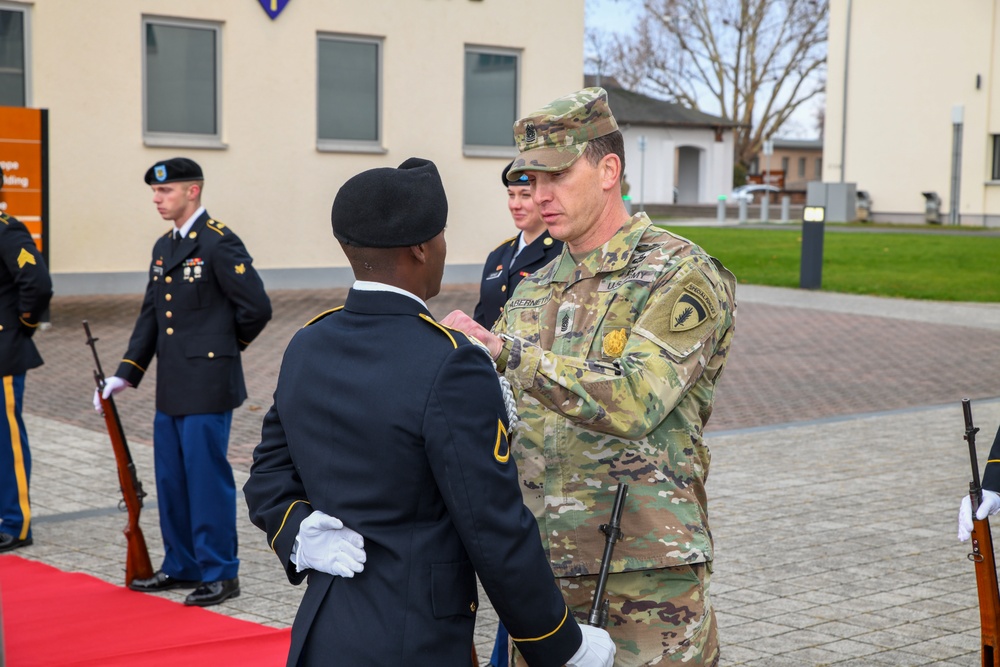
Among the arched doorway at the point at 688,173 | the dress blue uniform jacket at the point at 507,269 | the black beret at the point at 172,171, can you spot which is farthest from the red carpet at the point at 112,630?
the arched doorway at the point at 688,173

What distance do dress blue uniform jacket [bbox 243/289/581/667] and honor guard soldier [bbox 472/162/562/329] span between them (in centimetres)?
294

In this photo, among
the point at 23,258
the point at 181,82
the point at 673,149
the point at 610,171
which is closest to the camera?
the point at 610,171

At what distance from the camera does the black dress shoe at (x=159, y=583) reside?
6.02 meters

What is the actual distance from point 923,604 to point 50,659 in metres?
3.97

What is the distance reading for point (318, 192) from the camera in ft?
65.1

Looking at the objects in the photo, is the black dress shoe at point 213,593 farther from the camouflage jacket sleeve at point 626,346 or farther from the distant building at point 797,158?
the distant building at point 797,158

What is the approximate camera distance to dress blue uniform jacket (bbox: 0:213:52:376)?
6.78 meters

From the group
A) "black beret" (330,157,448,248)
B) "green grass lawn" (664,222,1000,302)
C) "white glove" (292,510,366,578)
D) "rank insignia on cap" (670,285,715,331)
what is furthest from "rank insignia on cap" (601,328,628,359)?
"green grass lawn" (664,222,1000,302)

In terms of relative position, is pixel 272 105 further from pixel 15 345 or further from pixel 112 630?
pixel 112 630

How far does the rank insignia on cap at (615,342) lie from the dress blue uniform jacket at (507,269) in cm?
257

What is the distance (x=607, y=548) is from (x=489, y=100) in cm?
1926

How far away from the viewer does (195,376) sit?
19.4 feet

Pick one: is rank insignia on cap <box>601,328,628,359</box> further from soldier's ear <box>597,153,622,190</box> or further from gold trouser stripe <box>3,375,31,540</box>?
gold trouser stripe <box>3,375,31,540</box>

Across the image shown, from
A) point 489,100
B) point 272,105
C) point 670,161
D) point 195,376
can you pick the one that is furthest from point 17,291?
point 670,161
